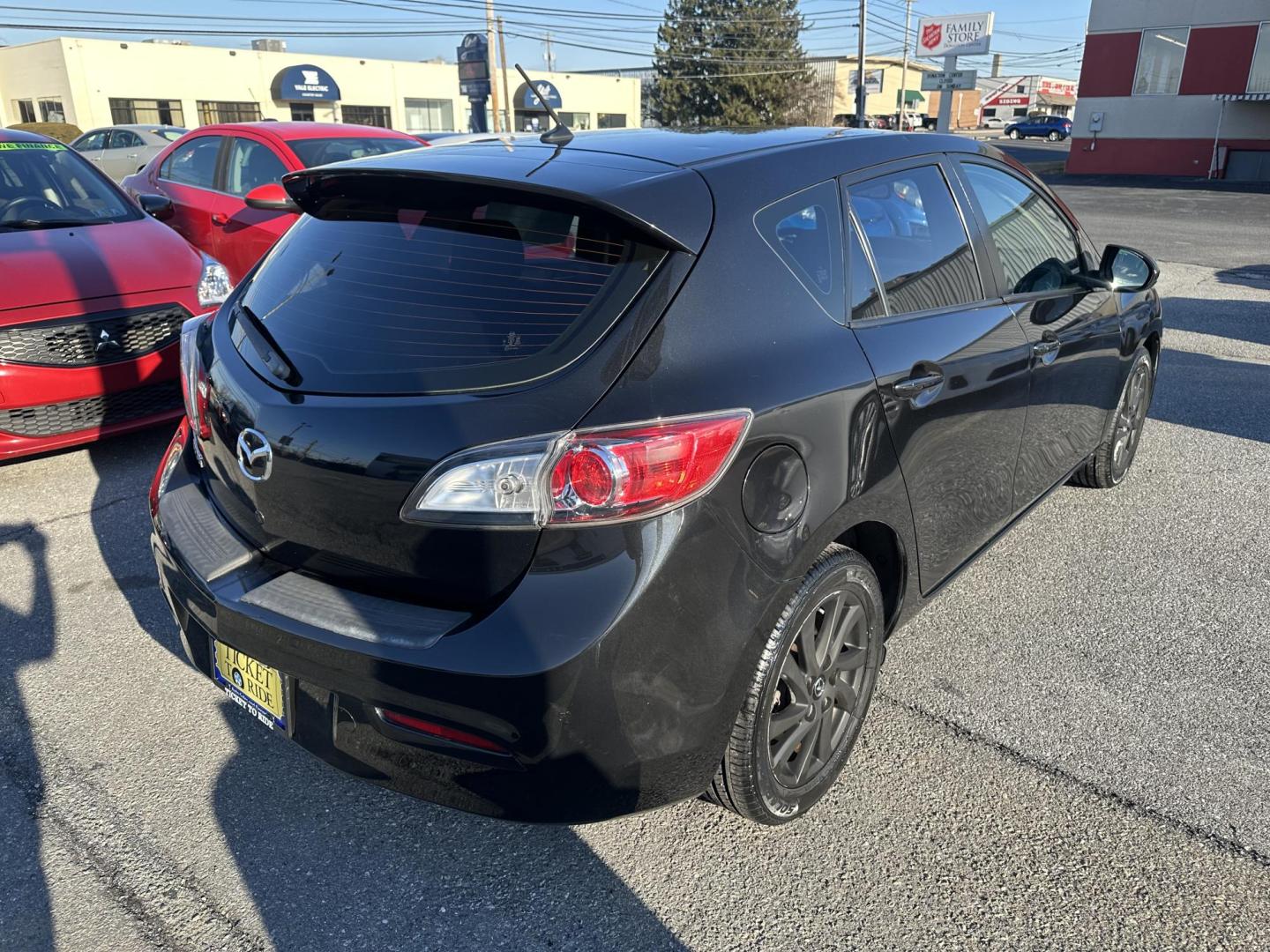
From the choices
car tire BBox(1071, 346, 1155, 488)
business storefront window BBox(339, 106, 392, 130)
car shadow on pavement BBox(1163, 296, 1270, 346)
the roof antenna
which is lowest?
car shadow on pavement BBox(1163, 296, 1270, 346)

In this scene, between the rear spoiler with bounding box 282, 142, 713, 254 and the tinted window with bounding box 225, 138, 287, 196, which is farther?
the tinted window with bounding box 225, 138, 287, 196

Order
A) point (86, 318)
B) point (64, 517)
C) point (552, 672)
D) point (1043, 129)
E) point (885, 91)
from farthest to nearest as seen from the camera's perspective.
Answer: point (885, 91) → point (1043, 129) → point (86, 318) → point (64, 517) → point (552, 672)

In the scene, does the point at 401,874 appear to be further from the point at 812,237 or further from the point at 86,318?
the point at 86,318

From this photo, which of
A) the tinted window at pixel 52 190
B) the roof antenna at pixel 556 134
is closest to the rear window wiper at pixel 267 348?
the roof antenna at pixel 556 134

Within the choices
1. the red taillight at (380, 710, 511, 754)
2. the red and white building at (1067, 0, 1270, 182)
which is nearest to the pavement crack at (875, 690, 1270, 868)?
the red taillight at (380, 710, 511, 754)

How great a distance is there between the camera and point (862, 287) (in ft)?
8.48

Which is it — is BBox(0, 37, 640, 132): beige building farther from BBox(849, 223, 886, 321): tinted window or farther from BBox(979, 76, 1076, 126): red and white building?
BBox(979, 76, 1076, 126): red and white building

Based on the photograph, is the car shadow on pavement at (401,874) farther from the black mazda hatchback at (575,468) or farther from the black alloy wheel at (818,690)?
the black alloy wheel at (818,690)

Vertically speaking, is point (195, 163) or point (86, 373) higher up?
point (195, 163)

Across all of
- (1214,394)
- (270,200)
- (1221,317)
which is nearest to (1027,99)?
(1221,317)

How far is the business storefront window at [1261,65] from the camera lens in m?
28.4

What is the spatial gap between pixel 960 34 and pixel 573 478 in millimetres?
42827

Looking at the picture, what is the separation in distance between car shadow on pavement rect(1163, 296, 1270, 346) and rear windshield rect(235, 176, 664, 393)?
7.23m

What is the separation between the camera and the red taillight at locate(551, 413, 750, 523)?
193 centimetres
